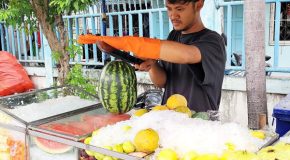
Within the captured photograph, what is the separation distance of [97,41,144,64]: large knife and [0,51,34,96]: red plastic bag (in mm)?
4752

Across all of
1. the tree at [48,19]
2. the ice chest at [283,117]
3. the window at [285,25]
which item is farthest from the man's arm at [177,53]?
the window at [285,25]

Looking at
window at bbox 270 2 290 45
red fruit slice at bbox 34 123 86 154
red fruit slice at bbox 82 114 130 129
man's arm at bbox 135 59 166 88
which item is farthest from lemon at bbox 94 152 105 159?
window at bbox 270 2 290 45

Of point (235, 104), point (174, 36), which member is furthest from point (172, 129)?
point (235, 104)

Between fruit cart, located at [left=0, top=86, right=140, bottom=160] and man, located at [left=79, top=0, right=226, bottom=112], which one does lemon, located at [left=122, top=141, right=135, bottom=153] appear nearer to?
fruit cart, located at [left=0, top=86, right=140, bottom=160]

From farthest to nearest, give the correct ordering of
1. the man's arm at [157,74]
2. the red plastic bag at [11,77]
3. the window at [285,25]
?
the window at [285,25]
the red plastic bag at [11,77]
the man's arm at [157,74]

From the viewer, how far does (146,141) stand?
1.54 meters

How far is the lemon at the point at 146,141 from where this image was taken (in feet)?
5.08

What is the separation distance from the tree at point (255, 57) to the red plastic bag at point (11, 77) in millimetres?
4878

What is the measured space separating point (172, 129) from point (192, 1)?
3.41ft

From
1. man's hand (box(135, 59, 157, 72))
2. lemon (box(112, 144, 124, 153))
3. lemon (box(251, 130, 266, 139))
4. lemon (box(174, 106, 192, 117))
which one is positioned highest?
man's hand (box(135, 59, 157, 72))

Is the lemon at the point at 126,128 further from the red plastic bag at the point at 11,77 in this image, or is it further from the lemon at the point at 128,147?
the red plastic bag at the point at 11,77

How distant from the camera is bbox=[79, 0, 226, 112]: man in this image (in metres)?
1.73

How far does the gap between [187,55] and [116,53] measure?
42 centimetres

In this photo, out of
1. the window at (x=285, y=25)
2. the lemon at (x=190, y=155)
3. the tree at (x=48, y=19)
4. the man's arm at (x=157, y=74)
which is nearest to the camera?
the lemon at (x=190, y=155)
